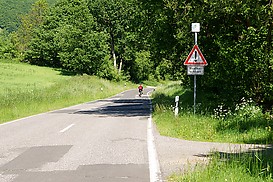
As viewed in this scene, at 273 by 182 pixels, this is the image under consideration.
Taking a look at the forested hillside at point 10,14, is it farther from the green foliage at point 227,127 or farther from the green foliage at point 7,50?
the green foliage at point 227,127

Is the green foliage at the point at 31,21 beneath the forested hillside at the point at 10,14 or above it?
beneath

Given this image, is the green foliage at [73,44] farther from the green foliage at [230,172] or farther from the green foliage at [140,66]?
the green foliage at [230,172]

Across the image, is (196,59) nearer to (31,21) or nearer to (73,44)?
(73,44)

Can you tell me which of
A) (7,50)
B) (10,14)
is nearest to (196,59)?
(7,50)

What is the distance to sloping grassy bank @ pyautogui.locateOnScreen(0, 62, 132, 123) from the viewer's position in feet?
83.5

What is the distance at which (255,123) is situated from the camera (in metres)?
12.2

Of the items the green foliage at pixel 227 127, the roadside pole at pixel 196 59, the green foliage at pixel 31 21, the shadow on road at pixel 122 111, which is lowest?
the shadow on road at pixel 122 111

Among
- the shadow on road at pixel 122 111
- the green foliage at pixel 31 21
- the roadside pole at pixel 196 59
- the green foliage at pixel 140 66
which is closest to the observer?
the roadside pole at pixel 196 59

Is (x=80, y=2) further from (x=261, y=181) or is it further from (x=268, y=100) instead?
(x=261, y=181)

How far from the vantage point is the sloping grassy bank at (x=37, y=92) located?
25.5 metres

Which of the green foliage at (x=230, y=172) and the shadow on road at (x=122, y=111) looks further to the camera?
the shadow on road at (x=122, y=111)

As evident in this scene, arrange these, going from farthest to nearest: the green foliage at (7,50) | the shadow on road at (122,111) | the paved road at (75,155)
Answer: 1. the green foliage at (7,50)
2. the shadow on road at (122,111)
3. the paved road at (75,155)

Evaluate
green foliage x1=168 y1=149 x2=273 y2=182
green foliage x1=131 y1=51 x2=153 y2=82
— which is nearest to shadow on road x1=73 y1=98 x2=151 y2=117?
green foliage x1=168 y1=149 x2=273 y2=182

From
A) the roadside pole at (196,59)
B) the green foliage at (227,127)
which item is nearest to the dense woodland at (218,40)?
the roadside pole at (196,59)
